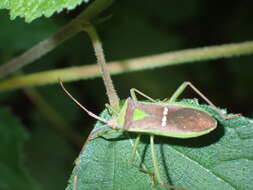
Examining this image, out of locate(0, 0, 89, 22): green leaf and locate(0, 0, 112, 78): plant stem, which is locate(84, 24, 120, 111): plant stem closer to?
locate(0, 0, 112, 78): plant stem

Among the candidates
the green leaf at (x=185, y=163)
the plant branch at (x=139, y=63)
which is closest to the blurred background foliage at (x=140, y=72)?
the plant branch at (x=139, y=63)

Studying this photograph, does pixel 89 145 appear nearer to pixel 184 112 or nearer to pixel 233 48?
pixel 184 112

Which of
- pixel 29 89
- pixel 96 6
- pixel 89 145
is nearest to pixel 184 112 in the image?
pixel 89 145

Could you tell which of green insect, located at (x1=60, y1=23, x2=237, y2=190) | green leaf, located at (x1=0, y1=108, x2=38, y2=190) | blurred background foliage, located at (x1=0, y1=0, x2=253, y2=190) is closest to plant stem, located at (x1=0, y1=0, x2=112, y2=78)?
Answer: green insect, located at (x1=60, y1=23, x2=237, y2=190)

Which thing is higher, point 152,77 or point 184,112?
point 152,77

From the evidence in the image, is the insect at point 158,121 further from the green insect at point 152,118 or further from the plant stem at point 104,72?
the plant stem at point 104,72

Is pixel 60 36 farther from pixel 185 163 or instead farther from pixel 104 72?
pixel 185 163
